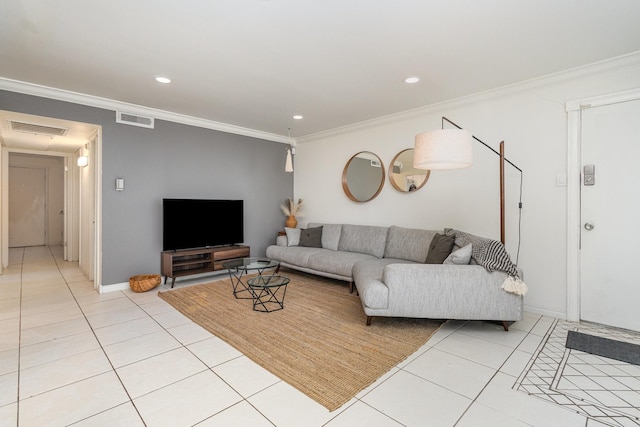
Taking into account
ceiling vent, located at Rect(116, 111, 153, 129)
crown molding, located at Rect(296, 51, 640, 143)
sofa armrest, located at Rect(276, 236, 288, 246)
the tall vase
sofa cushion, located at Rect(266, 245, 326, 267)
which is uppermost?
crown molding, located at Rect(296, 51, 640, 143)

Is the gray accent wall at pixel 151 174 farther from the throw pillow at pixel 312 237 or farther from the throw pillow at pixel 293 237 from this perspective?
the throw pillow at pixel 312 237

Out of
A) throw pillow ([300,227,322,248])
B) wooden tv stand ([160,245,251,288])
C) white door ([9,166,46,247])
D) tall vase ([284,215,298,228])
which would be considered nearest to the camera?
wooden tv stand ([160,245,251,288])

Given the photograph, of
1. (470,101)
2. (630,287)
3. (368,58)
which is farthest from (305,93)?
(630,287)

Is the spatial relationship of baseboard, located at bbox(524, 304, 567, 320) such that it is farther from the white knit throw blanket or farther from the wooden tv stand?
the wooden tv stand

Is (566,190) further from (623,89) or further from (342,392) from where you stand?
(342,392)

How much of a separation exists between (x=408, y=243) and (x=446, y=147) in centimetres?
189

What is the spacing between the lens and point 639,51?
8.81ft

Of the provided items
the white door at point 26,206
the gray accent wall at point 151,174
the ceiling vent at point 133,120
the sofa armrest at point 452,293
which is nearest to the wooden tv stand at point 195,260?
the gray accent wall at point 151,174

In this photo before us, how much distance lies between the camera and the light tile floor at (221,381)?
1.67 metres

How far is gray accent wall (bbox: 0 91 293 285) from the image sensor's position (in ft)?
13.1

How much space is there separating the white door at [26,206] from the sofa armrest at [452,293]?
982 centimetres

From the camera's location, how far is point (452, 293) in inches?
106

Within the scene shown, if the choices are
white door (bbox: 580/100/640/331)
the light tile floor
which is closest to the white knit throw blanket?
the light tile floor

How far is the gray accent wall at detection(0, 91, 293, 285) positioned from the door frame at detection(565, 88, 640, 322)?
446 cm
